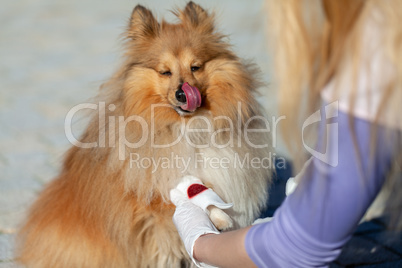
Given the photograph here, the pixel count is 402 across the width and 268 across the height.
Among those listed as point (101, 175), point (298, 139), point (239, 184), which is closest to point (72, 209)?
point (101, 175)

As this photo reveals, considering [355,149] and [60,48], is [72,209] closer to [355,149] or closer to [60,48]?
[355,149]

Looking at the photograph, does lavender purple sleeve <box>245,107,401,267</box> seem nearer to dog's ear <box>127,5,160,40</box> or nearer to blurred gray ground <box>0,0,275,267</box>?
blurred gray ground <box>0,0,275,267</box>

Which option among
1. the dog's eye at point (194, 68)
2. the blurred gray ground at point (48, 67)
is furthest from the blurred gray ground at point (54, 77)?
the dog's eye at point (194, 68)

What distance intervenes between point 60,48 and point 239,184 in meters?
6.38

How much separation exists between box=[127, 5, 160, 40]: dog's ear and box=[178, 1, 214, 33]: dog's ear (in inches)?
6.3

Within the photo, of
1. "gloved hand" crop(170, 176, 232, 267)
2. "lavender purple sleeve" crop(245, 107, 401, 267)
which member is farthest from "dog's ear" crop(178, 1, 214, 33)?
"lavender purple sleeve" crop(245, 107, 401, 267)

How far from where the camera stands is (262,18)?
140 centimetres

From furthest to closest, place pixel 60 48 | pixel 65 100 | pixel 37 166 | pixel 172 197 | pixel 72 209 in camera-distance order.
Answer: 1. pixel 60 48
2. pixel 65 100
3. pixel 37 166
4. pixel 72 209
5. pixel 172 197

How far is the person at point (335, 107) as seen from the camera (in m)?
1.20

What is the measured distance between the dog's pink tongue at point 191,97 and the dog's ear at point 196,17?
0.37 meters

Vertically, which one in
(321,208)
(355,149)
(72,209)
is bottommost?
(72,209)

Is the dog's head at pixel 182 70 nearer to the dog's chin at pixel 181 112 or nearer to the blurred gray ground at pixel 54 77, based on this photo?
the dog's chin at pixel 181 112

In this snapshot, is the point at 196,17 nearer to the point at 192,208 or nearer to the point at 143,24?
the point at 143,24

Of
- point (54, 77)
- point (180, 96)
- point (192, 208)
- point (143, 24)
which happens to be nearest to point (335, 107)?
point (192, 208)
